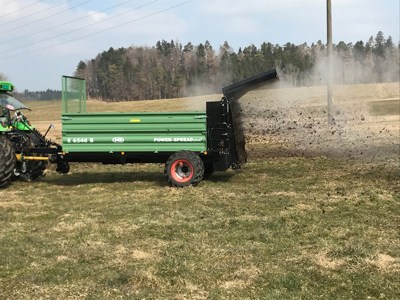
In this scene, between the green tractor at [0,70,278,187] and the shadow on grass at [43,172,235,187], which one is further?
the shadow on grass at [43,172,235,187]

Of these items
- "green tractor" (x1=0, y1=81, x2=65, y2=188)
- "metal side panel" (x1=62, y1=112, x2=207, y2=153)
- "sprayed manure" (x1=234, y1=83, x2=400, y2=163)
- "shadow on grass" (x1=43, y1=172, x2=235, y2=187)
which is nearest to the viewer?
"metal side panel" (x1=62, y1=112, x2=207, y2=153)

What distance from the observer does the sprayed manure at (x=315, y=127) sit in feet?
43.0

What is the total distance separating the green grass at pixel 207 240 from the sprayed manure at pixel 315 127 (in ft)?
9.91

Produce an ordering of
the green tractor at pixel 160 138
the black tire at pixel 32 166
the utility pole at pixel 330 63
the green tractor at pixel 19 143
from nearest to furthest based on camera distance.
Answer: the green tractor at pixel 160 138, the green tractor at pixel 19 143, the black tire at pixel 32 166, the utility pole at pixel 330 63

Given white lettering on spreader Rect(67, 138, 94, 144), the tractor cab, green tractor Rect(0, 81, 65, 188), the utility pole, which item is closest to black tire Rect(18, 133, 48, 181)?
green tractor Rect(0, 81, 65, 188)

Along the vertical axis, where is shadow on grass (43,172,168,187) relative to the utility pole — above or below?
below

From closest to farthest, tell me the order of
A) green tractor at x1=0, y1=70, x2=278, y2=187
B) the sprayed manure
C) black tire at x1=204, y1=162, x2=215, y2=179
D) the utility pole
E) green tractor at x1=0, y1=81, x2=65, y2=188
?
1. green tractor at x1=0, y1=70, x2=278, y2=187
2. green tractor at x1=0, y1=81, x2=65, y2=188
3. black tire at x1=204, y1=162, x2=215, y2=179
4. the utility pole
5. the sprayed manure

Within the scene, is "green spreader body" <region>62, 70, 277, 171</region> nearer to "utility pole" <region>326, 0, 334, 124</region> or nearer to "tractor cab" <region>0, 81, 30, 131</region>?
"tractor cab" <region>0, 81, 30, 131</region>

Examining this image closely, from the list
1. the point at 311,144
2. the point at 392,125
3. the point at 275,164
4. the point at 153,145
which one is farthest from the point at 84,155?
the point at 392,125

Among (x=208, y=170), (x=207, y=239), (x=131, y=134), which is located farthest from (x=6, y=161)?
(x=207, y=239)

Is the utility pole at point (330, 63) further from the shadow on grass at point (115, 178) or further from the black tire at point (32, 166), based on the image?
the black tire at point (32, 166)

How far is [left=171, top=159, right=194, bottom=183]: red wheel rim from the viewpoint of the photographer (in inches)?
391

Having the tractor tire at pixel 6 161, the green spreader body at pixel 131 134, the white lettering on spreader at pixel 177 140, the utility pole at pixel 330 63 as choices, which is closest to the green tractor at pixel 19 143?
the tractor tire at pixel 6 161

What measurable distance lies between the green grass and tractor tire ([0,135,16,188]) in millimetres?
487
